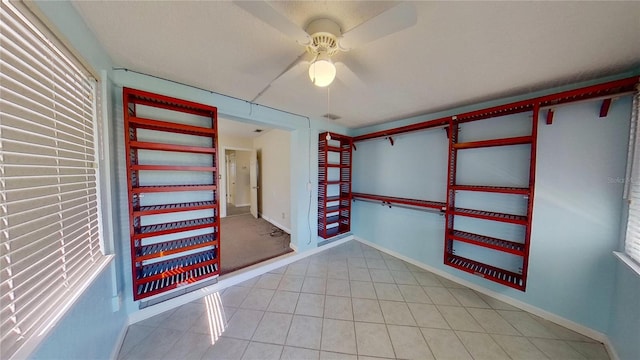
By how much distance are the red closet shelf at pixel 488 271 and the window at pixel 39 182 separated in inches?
119

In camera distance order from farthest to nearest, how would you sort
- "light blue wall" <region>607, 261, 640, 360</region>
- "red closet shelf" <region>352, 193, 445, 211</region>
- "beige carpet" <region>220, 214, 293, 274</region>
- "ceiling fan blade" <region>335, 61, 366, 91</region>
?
"beige carpet" <region>220, 214, 293, 274</region>
"red closet shelf" <region>352, 193, 445, 211</region>
"ceiling fan blade" <region>335, 61, 366, 91</region>
"light blue wall" <region>607, 261, 640, 360</region>

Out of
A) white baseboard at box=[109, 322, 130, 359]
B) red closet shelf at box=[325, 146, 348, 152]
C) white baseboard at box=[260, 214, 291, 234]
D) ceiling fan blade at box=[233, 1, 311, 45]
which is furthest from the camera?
white baseboard at box=[260, 214, 291, 234]

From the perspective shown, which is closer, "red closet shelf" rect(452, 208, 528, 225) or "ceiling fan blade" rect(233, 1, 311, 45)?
"ceiling fan blade" rect(233, 1, 311, 45)

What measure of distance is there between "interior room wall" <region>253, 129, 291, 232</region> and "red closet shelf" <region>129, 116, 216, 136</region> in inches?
69.1

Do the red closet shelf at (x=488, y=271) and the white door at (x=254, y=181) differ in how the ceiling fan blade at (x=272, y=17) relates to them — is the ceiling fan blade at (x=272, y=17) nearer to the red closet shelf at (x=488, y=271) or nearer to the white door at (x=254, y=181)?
the red closet shelf at (x=488, y=271)

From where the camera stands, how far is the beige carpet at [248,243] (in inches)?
110

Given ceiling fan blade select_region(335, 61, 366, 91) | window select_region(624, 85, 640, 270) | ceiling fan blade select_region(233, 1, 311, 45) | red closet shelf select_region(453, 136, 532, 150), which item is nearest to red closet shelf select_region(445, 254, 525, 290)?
window select_region(624, 85, 640, 270)

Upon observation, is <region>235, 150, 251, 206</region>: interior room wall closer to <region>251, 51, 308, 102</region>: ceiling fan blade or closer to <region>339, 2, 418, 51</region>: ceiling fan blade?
<region>251, 51, 308, 102</region>: ceiling fan blade

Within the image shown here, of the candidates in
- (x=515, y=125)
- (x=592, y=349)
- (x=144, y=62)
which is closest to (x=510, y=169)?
(x=515, y=125)

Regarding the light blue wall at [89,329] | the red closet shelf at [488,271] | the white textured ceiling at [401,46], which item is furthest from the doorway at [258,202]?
the red closet shelf at [488,271]

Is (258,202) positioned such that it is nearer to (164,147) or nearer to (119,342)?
(164,147)

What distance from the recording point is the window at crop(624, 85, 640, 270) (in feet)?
4.59

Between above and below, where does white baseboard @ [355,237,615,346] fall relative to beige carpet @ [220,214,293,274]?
below

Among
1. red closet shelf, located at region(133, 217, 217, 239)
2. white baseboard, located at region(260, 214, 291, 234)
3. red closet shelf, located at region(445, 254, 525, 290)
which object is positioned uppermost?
red closet shelf, located at region(133, 217, 217, 239)
